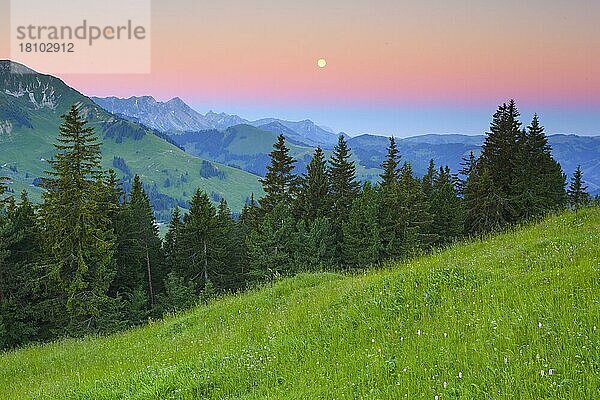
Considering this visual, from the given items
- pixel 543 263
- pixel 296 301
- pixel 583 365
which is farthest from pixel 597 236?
pixel 296 301

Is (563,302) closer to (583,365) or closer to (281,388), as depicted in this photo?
(583,365)

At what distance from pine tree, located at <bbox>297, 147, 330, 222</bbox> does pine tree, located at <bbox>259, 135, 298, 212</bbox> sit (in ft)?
4.74

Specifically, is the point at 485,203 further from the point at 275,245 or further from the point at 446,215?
the point at 275,245

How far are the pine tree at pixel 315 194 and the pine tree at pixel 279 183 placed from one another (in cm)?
144

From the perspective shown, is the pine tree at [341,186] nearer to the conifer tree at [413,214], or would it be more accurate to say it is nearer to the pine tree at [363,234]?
the pine tree at [363,234]

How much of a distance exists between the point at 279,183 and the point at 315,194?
4480 mm

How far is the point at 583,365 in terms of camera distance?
5.95 metres

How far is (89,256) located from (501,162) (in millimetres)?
40697

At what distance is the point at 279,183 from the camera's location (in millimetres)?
50750

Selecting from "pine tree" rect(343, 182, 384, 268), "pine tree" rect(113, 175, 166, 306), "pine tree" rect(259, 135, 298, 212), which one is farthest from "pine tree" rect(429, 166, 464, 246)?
"pine tree" rect(113, 175, 166, 306)

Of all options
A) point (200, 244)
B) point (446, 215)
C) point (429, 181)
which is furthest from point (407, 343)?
point (429, 181)

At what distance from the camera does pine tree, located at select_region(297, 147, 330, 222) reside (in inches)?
2002

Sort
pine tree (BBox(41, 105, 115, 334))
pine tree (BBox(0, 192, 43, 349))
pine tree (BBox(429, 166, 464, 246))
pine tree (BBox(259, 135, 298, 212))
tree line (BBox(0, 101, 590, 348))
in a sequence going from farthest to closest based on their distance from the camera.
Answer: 1. pine tree (BBox(259, 135, 298, 212))
2. pine tree (BBox(429, 166, 464, 246))
3. pine tree (BBox(0, 192, 43, 349))
4. tree line (BBox(0, 101, 590, 348))
5. pine tree (BBox(41, 105, 115, 334))

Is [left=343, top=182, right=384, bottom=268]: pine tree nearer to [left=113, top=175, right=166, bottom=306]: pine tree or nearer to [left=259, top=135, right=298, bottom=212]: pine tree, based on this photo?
[left=259, top=135, right=298, bottom=212]: pine tree
